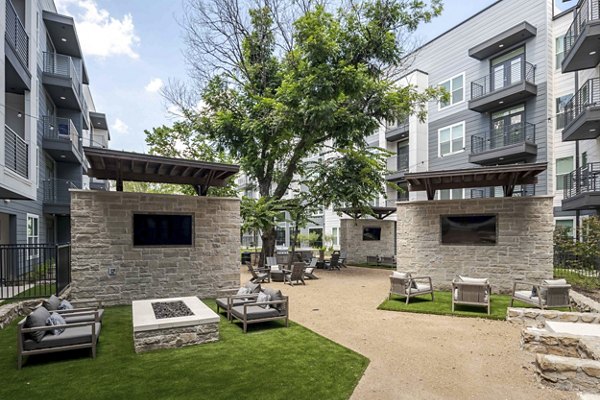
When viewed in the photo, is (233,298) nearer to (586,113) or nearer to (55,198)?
(586,113)

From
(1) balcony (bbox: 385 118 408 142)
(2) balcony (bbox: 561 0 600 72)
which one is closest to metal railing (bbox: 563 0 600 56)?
(2) balcony (bbox: 561 0 600 72)

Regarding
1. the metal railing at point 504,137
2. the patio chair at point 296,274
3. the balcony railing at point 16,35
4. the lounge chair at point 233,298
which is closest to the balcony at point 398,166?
the metal railing at point 504,137

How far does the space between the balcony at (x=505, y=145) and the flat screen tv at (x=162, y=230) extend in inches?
613

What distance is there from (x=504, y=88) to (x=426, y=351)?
16285 millimetres

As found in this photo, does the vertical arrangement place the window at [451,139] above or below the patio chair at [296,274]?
above

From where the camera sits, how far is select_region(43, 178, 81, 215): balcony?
17.4 meters

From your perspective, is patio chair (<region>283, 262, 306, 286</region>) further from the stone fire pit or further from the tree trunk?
the stone fire pit

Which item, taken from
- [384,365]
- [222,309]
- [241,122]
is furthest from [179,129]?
[384,365]

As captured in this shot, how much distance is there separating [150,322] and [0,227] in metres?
11.4

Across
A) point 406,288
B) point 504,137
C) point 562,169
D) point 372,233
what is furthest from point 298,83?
point 562,169

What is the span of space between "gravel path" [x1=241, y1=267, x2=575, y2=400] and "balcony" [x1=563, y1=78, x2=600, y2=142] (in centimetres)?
890

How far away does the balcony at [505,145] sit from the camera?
663 inches

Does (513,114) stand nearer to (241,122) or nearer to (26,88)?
(241,122)

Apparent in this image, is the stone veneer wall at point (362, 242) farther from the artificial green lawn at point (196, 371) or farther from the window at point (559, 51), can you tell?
the artificial green lawn at point (196, 371)
